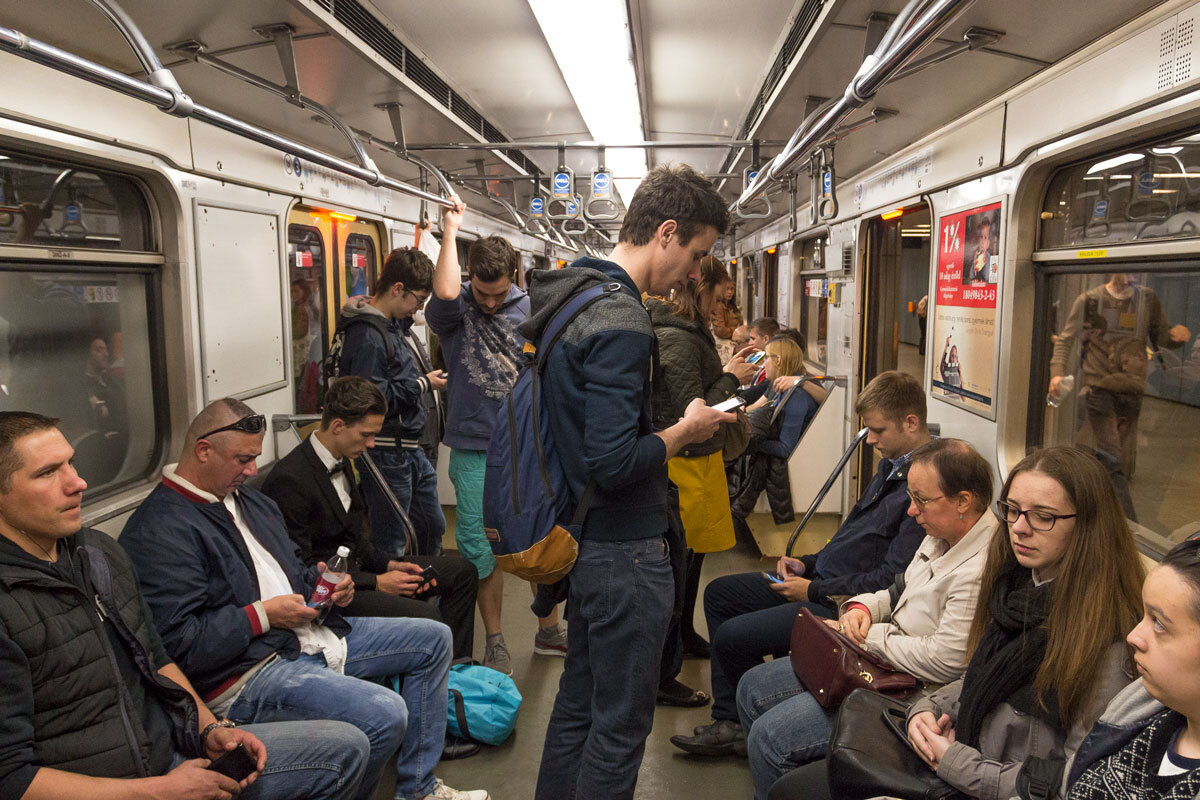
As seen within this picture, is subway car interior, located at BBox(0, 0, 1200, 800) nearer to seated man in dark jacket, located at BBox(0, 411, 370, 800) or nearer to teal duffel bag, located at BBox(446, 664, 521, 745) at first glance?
teal duffel bag, located at BBox(446, 664, 521, 745)

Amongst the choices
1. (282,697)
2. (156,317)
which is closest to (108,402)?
(156,317)

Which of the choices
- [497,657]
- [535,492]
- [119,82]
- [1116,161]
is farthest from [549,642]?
[1116,161]

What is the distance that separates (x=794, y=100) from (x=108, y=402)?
11.2 ft

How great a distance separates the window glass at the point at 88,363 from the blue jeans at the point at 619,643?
214 centimetres

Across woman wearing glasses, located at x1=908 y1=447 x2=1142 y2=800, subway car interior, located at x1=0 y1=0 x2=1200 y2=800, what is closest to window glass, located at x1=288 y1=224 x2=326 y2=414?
subway car interior, located at x1=0 y1=0 x2=1200 y2=800

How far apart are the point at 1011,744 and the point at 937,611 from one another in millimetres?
552

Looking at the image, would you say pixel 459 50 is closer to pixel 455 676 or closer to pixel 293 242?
pixel 293 242

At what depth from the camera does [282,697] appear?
249 centimetres

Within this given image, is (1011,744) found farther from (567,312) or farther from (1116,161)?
(1116,161)

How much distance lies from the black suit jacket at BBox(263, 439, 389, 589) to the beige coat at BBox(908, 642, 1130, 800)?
86.5 inches

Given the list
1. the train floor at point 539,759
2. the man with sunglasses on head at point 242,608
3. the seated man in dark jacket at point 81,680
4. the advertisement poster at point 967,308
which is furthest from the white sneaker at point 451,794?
the advertisement poster at point 967,308

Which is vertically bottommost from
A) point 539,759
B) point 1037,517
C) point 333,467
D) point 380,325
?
point 539,759

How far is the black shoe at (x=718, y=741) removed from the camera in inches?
124

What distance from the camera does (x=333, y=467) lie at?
129 inches
